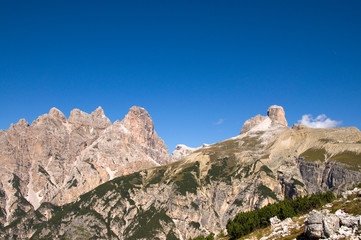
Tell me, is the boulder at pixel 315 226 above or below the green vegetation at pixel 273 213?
below

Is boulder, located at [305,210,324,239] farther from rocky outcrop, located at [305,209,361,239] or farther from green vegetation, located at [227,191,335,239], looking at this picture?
green vegetation, located at [227,191,335,239]

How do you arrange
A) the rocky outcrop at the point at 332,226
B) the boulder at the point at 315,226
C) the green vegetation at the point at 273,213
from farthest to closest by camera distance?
the green vegetation at the point at 273,213
the boulder at the point at 315,226
the rocky outcrop at the point at 332,226

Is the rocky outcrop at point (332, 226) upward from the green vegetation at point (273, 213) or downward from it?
downward

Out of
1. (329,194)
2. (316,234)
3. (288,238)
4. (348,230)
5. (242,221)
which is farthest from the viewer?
(242,221)

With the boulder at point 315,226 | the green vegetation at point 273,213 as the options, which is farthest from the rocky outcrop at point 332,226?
the green vegetation at point 273,213

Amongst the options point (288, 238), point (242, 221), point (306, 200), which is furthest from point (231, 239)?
point (288, 238)

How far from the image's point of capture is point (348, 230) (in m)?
43.9

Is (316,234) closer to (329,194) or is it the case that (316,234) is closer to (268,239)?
(268,239)

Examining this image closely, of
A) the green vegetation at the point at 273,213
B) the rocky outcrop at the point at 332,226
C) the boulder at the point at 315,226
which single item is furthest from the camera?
the green vegetation at the point at 273,213

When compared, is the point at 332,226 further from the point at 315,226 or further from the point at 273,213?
the point at 273,213

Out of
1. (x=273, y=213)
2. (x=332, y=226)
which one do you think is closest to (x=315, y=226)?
(x=332, y=226)

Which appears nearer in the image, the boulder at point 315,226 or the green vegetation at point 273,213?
the boulder at point 315,226

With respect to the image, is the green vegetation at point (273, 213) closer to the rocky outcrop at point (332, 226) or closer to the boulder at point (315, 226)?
Answer: the boulder at point (315, 226)

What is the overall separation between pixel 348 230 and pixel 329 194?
71457 millimetres
